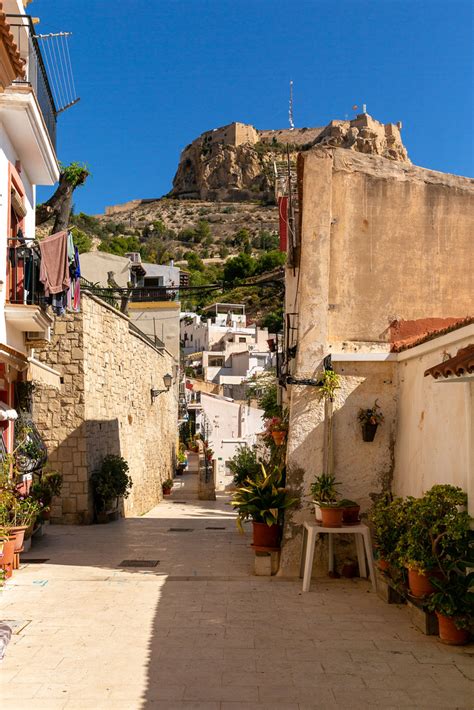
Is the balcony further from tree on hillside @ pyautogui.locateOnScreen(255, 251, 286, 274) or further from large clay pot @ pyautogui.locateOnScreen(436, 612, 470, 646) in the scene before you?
tree on hillside @ pyautogui.locateOnScreen(255, 251, 286, 274)

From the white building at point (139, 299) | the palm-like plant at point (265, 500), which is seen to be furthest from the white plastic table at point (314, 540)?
the white building at point (139, 299)

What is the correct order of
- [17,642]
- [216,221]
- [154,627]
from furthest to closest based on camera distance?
[216,221] < [154,627] < [17,642]

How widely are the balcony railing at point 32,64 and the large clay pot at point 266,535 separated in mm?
6437

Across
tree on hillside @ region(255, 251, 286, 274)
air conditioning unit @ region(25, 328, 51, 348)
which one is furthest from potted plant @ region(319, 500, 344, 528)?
tree on hillside @ region(255, 251, 286, 274)

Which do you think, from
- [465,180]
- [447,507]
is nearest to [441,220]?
[465,180]

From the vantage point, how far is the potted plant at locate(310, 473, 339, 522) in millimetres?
7980

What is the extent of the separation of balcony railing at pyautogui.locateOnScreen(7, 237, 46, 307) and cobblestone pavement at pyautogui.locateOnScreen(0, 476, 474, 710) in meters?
3.73

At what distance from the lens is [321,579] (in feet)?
26.8

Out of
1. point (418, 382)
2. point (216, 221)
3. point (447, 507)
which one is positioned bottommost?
point (447, 507)

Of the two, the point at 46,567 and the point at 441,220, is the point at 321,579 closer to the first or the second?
the point at 46,567

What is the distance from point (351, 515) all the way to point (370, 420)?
122cm

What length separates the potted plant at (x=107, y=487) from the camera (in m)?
13.6

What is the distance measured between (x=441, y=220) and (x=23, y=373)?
7.03 meters

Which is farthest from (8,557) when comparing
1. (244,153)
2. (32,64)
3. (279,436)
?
(244,153)
